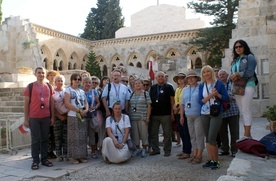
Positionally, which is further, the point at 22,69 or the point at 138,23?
the point at 138,23

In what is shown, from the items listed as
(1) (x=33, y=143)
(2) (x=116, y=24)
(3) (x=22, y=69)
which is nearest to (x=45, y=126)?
(1) (x=33, y=143)

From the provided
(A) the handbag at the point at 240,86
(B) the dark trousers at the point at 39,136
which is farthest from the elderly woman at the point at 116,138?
(A) the handbag at the point at 240,86

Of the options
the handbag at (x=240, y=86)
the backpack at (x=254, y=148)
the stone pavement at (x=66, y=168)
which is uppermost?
the handbag at (x=240, y=86)

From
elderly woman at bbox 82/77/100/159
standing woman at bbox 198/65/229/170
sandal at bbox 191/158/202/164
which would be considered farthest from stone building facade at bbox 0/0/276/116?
elderly woman at bbox 82/77/100/159

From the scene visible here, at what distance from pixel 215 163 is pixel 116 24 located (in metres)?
37.5

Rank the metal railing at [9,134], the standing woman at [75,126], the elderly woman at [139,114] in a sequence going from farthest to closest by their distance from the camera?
the metal railing at [9,134] → the elderly woman at [139,114] → the standing woman at [75,126]

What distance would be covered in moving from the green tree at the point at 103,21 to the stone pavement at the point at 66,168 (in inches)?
1368

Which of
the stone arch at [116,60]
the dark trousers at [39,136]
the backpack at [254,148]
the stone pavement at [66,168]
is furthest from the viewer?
the stone arch at [116,60]

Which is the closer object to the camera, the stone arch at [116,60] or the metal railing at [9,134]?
the metal railing at [9,134]

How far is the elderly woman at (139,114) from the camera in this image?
5.86 m

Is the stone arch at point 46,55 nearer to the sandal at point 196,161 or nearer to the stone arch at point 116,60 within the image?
the stone arch at point 116,60

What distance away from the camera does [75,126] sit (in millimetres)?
5465

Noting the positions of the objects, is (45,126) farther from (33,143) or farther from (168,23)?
(168,23)

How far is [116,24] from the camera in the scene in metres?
40.3
